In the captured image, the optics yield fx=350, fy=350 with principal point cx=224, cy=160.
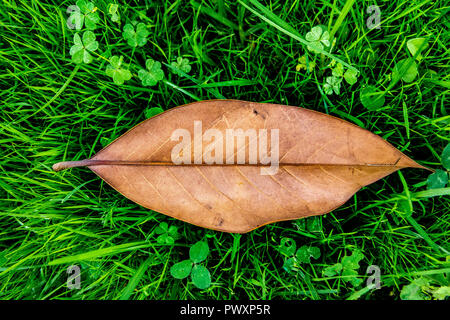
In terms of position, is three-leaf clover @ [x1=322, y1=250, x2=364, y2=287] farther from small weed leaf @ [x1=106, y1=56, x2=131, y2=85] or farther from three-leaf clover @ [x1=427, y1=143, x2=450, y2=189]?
small weed leaf @ [x1=106, y1=56, x2=131, y2=85]

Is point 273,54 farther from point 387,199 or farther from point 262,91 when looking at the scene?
point 387,199

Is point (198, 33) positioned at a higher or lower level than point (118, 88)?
higher

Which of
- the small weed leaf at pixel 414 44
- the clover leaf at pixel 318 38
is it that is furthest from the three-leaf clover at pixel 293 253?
the small weed leaf at pixel 414 44

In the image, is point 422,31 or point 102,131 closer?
point 422,31

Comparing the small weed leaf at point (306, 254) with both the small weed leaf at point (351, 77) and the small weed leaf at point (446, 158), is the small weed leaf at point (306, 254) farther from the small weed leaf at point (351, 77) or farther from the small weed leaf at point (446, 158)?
the small weed leaf at point (351, 77)
